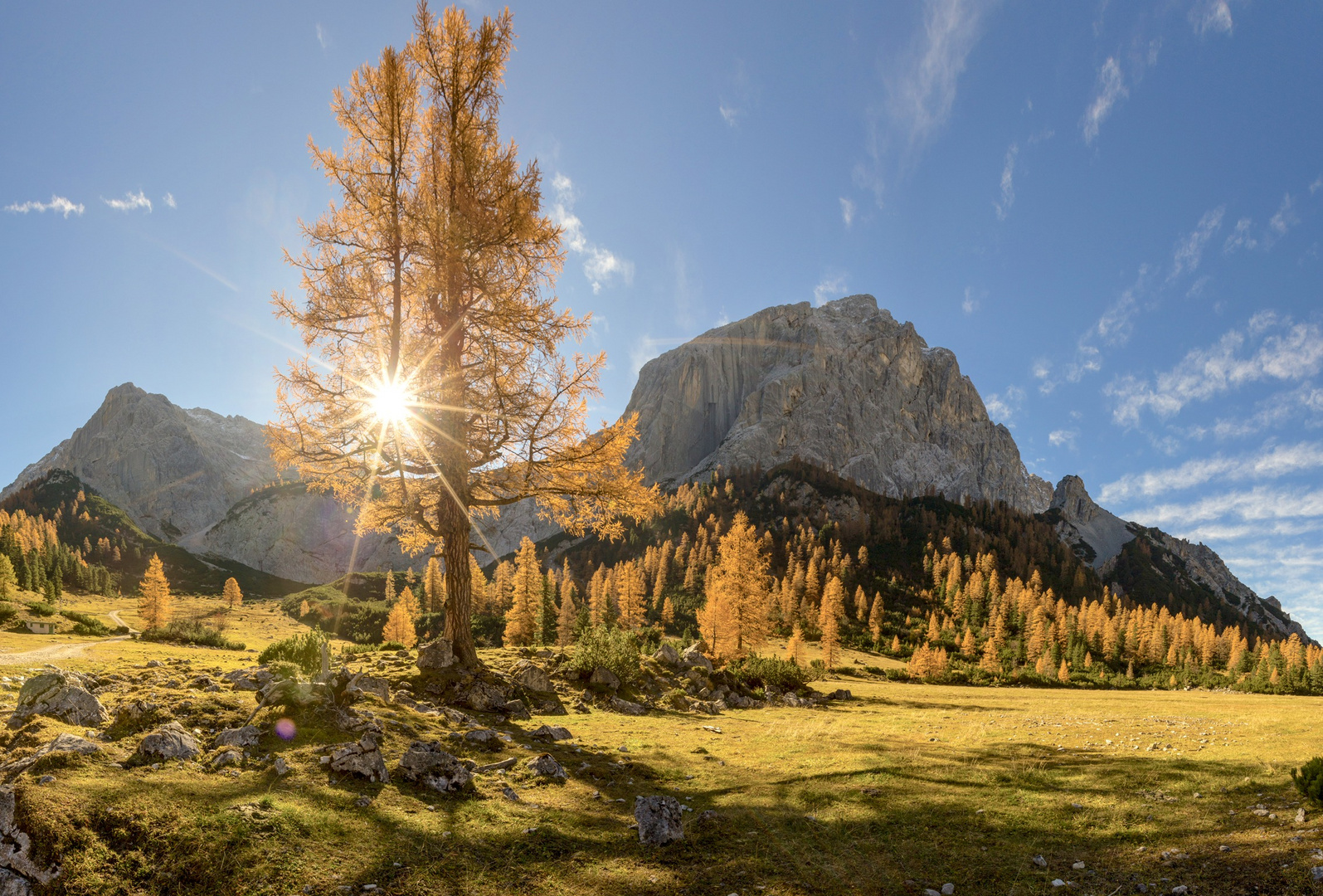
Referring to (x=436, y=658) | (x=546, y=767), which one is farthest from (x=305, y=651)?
(x=546, y=767)

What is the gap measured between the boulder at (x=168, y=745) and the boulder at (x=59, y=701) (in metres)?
1.10

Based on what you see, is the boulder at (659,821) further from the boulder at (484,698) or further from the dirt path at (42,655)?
the dirt path at (42,655)

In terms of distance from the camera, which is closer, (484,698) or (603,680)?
(484,698)

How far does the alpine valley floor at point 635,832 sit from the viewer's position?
493 centimetres

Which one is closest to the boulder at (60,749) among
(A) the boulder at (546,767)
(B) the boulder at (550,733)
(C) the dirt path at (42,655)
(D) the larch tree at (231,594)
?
(A) the boulder at (546,767)

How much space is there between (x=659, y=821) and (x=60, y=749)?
6552 mm

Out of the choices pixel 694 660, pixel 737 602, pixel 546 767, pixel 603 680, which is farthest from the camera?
pixel 737 602

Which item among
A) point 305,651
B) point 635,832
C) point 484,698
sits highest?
point 305,651

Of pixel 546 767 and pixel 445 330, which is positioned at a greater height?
pixel 445 330

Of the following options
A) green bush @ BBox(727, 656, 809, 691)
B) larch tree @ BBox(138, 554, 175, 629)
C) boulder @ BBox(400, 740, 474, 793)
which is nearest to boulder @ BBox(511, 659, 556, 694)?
boulder @ BBox(400, 740, 474, 793)

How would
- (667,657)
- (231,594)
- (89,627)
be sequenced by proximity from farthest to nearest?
(231,594)
(89,627)
(667,657)

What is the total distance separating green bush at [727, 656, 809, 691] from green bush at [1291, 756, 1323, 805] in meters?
22.3

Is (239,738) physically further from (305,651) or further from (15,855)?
(305,651)

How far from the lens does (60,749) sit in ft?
19.0
